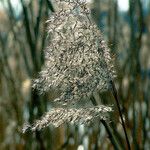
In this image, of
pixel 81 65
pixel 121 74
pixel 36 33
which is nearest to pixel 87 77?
pixel 81 65

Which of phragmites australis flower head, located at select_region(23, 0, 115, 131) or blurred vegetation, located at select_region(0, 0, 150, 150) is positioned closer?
phragmites australis flower head, located at select_region(23, 0, 115, 131)

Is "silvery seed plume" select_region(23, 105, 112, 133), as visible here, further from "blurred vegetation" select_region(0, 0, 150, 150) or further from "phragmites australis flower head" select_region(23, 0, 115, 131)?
"blurred vegetation" select_region(0, 0, 150, 150)

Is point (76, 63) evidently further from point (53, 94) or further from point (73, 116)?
point (53, 94)

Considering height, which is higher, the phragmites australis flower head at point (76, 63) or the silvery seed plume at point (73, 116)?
the phragmites australis flower head at point (76, 63)

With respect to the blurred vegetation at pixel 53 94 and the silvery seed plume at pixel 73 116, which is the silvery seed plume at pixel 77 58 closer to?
the silvery seed plume at pixel 73 116

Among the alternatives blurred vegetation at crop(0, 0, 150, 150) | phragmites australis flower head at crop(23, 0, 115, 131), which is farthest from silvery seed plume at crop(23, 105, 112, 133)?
blurred vegetation at crop(0, 0, 150, 150)

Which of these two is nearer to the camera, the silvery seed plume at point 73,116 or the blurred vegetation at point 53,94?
the silvery seed plume at point 73,116

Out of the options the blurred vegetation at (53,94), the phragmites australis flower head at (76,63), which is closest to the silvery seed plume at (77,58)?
the phragmites australis flower head at (76,63)

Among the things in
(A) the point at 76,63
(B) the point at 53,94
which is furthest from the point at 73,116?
(B) the point at 53,94
